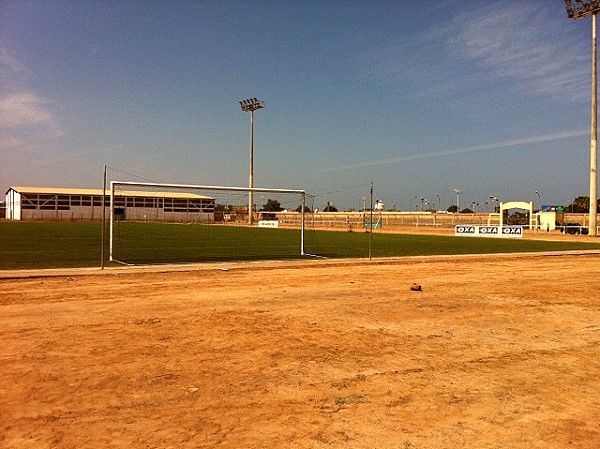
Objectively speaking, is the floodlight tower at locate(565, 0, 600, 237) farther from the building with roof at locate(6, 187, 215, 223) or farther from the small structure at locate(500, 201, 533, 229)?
the building with roof at locate(6, 187, 215, 223)

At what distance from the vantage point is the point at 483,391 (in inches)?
215

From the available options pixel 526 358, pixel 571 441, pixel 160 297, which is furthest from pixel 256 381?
pixel 160 297

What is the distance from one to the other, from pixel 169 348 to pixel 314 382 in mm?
2399

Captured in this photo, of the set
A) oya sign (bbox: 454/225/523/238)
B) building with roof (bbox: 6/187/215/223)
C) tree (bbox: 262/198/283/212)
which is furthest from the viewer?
building with roof (bbox: 6/187/215/223)

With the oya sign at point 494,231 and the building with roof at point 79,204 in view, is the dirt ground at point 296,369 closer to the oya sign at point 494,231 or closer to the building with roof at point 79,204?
the oya sign at point 494,231

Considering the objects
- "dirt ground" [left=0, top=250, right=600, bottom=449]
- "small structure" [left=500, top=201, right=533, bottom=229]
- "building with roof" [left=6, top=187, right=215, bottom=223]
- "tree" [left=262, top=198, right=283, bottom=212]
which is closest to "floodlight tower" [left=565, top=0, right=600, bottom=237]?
"small structure" [left=500, top=201, right=533, bottom=229]

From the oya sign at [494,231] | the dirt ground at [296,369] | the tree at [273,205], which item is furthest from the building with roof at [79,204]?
the dirt ground at [296,369]

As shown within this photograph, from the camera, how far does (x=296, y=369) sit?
6160 mm

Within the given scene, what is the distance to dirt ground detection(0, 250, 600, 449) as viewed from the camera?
14.3 feet

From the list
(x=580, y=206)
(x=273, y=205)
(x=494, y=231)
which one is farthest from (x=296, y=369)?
(x=580, y=206)

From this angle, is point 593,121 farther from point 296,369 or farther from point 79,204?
point 79,204

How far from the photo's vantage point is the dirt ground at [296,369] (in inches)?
172

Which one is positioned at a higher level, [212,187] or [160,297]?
[212,187]

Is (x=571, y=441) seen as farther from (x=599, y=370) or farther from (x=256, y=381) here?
(x=256, y=381)
